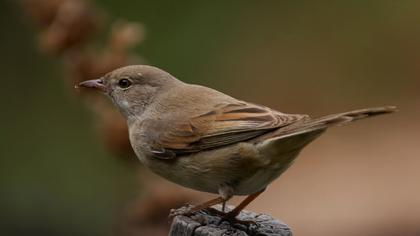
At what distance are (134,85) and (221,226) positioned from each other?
1.79m

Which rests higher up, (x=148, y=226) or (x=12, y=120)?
(x=12, y=120)

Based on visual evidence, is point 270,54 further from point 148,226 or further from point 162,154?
point 162,154

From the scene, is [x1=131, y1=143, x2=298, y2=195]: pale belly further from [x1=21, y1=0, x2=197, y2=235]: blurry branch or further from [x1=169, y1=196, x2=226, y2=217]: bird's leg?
[x1=21, y1=0, x2=197, y2=235]: blurry branch

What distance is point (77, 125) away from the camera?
1306 centimetres

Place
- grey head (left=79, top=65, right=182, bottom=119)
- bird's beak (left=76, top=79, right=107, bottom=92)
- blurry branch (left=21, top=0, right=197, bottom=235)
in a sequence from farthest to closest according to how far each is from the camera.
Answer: blurry branch (left=21, top=0, right=197, bottom=235), bird's beak (left=76, top=79, right=107, bottom=92), grey head (left=79, top=65, right=182, bottom=119)

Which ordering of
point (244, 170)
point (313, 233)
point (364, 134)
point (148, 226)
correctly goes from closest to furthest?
point (244, 170)
point (148, 226)
point (313, 233)
point (364, 134)

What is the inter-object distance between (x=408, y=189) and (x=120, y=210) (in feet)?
15.5

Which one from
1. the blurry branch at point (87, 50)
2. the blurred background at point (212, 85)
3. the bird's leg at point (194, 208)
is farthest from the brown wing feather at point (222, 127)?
the blurry branch at point (87, 50)

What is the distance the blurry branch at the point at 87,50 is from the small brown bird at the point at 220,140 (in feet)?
3.86

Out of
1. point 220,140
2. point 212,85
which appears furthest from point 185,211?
point 212,85

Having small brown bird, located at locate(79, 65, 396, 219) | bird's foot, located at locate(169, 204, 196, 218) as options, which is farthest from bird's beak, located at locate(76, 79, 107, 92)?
bird's foot, located at locate(169, 204, 196, 218)

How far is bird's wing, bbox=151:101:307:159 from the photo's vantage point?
6043mm

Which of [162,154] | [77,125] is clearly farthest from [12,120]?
[162,154]

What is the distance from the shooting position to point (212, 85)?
15.2 meters
